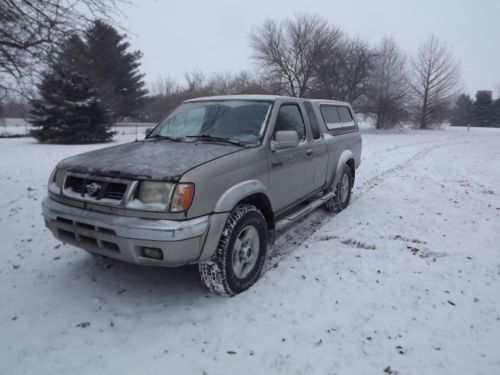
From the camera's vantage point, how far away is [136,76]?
126ft

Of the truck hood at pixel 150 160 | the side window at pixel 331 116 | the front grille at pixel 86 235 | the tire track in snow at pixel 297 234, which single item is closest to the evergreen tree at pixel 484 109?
the tire track in snow at pixel 297 234

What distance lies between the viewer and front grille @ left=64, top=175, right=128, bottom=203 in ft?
9.10

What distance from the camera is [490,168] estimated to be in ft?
35.1

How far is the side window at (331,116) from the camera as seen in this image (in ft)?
18.0

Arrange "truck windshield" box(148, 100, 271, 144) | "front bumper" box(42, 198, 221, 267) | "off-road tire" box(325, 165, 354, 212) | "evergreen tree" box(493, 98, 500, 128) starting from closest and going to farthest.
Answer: "front bumper" box(42, 198, 221, 267) < "truck windshield" box(148, 100, 271, 144) < "off-road tire" box(325, 165, 354, 212) < "evergreen tree" box(493, 98, 500, 128)

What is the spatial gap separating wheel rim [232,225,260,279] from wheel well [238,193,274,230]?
0.28 metres

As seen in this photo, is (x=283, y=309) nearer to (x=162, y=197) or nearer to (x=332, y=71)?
(x=162, y=197)

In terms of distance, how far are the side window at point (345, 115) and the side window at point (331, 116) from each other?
0.22 meters

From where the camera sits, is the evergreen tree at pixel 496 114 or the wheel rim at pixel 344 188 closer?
the wheel rim at pixel 344 188

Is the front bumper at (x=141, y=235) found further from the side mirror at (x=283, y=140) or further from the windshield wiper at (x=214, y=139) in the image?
the side mirror at (x=283, y=140)

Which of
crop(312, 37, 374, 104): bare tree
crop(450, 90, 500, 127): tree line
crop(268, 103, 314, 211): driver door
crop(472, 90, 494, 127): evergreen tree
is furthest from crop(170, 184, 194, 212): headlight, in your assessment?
crop(472, 90, 494, 127): evergreen tree

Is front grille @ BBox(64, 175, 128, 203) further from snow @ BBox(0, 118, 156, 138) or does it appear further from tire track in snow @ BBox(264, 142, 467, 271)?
snow @ BBox(0, 118, 156, 138)

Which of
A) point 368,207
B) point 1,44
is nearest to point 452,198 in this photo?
point 368,207

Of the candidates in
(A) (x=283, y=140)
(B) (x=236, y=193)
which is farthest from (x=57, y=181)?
(A) (x=283, y=140)
